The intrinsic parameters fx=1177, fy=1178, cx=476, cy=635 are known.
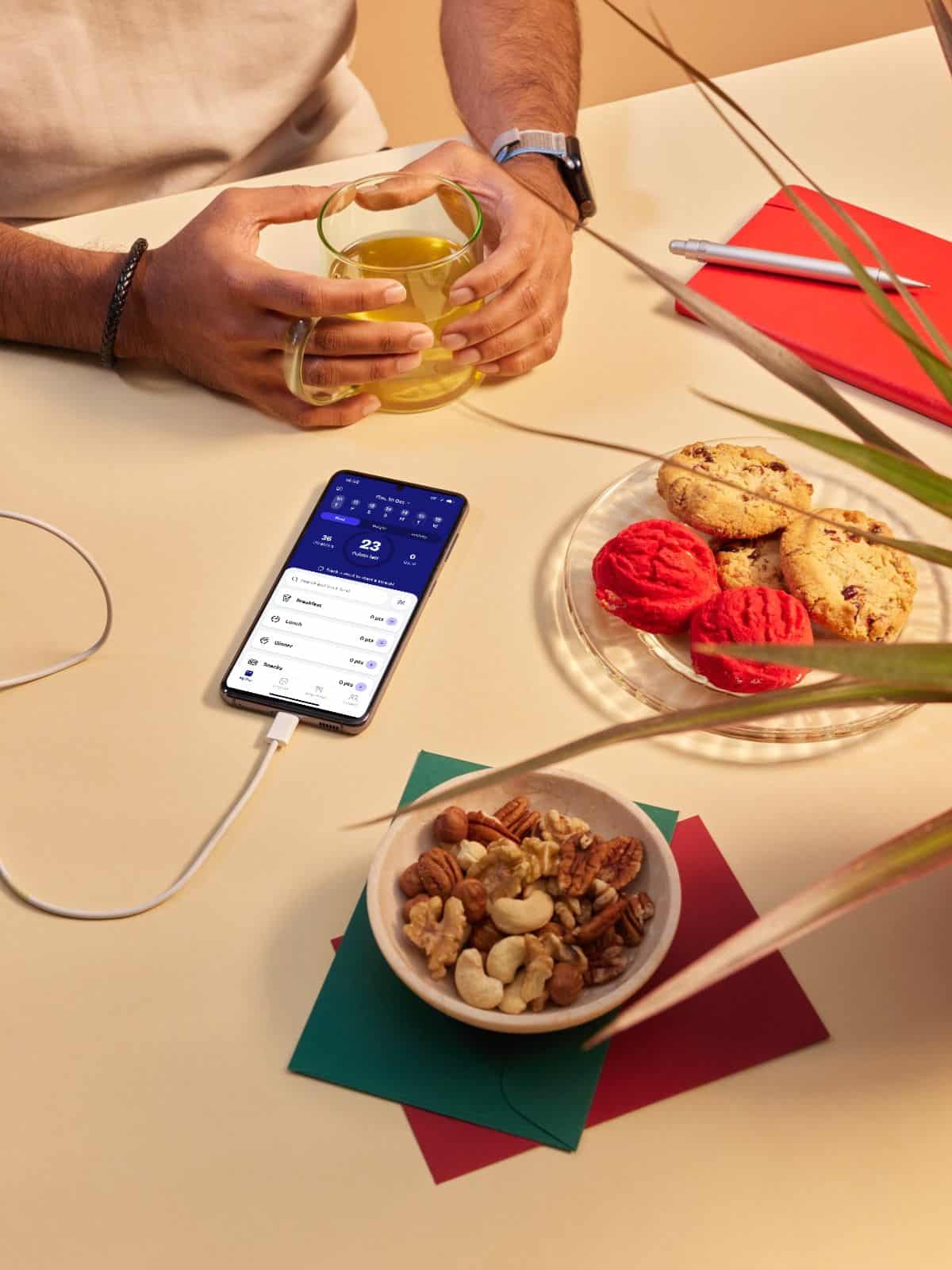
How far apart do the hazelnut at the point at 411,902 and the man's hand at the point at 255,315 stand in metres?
0.38

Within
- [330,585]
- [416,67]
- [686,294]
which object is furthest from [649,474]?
[416,67]

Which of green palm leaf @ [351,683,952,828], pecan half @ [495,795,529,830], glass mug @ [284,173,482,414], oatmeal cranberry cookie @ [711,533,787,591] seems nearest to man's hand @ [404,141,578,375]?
glass mug @ [284,173,482,414]

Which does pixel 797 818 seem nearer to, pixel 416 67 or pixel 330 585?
pixel 330 585

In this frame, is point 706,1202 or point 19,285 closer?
point 706,1202

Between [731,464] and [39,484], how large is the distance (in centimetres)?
46

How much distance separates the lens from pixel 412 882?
545mm

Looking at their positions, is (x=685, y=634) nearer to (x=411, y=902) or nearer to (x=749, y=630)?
(x=749, y=630)

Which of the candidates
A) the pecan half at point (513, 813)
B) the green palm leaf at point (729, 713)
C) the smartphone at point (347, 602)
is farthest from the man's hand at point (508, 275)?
the green palm leaf at point (729, 713)

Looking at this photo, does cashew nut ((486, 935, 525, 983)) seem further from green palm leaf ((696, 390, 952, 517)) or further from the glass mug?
the glass mug

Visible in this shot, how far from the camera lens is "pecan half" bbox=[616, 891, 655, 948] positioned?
20.6 inches

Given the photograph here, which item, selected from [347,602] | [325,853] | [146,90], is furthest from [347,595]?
[146,90]

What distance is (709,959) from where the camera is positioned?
0.36 meters

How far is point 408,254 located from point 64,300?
256 millimetres

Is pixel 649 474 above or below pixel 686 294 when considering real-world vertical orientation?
below
